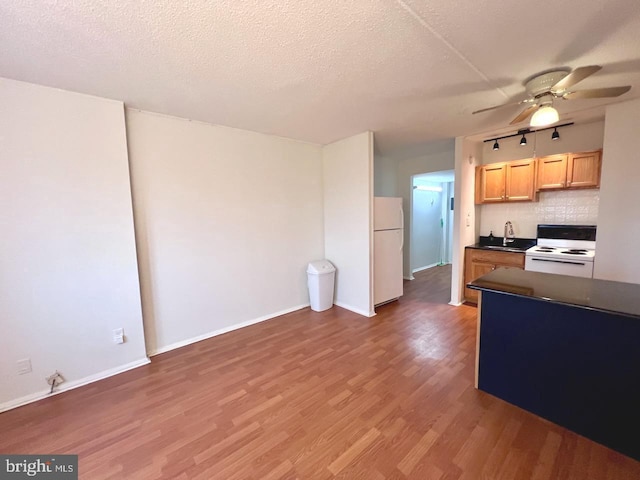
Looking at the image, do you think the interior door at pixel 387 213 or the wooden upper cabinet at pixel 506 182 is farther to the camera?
the interior door at pixel 387 213

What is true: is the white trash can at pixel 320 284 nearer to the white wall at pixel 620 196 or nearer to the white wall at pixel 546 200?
the white wall at pixel 546 200

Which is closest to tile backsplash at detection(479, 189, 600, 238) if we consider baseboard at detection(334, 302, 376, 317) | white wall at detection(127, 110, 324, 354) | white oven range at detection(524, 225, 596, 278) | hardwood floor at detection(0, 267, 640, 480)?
white oven range at detection(524, 225, 596, 278)

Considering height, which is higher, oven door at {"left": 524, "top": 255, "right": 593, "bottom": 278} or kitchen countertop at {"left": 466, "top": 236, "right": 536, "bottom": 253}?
kitchen countertop at {"left": 466, "top": 236, "right": 536, "bottom": 253}

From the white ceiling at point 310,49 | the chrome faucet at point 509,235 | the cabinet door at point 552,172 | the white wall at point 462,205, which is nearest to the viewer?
the white ceiling at point 310,49

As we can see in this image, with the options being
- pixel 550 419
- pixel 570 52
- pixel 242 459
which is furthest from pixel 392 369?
pixel 570 52

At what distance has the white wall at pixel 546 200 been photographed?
10.8 ft

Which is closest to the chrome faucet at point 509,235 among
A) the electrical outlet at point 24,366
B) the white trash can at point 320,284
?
the white trash can at point 320,284

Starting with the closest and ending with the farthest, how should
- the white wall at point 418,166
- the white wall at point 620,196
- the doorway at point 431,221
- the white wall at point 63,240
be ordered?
the white wall at point 63,240 < the white wall at point 620,196 < the white wall at point 418,166 < the doorway at point 431,221

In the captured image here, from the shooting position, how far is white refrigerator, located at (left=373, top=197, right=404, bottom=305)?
3.81m

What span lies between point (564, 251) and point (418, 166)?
2.67 metres

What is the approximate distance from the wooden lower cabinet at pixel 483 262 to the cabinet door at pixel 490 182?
83 cm

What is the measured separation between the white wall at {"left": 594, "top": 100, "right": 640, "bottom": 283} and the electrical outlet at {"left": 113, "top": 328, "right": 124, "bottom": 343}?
502 cm

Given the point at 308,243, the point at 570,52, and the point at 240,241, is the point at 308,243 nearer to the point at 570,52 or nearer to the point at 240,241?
the point at 240,241

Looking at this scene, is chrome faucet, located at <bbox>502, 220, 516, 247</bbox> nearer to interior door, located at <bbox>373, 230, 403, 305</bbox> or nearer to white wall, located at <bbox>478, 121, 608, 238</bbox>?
white wall, located at <bbox>478, 121, 608, 238</bbox>
